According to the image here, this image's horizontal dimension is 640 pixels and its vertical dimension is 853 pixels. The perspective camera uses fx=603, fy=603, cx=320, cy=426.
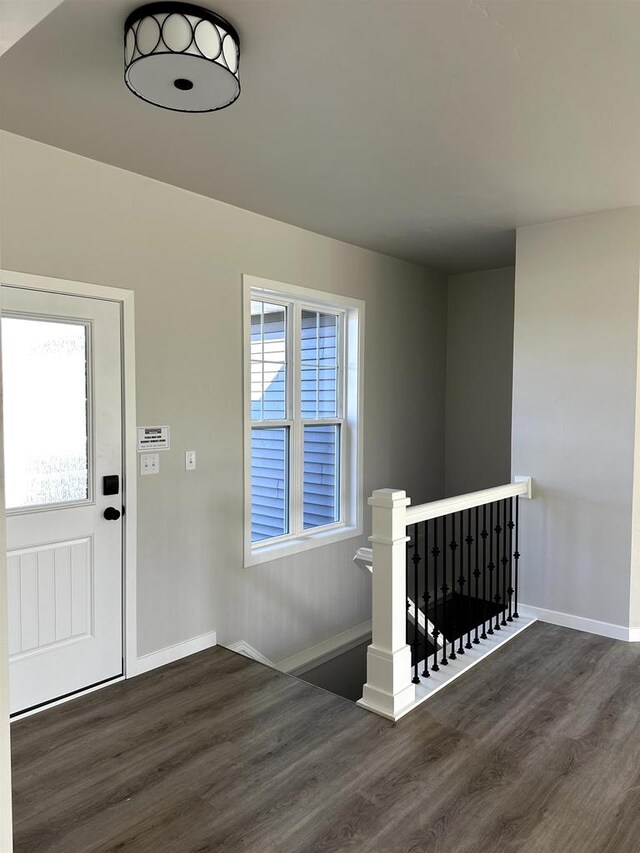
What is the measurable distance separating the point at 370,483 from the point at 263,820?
114 inches

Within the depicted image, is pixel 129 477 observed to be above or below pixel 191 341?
below

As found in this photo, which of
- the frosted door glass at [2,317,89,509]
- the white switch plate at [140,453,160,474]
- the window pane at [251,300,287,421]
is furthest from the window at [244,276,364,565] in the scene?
the frosted door glass at [2,317,89,509]

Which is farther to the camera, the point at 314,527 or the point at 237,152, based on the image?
the point at 314,527

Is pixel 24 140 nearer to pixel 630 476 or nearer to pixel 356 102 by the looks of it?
pixel 356 102

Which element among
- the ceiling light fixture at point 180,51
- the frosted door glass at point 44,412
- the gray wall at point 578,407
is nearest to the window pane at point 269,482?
the frosted door glass at point 44,412

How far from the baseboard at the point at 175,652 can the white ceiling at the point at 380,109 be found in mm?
2528

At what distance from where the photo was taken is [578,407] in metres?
3.79

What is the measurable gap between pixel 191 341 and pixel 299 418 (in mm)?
1104

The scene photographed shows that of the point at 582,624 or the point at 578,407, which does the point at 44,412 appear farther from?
the point at 582,624

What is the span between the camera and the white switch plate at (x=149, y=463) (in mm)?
3191

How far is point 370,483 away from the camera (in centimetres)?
476

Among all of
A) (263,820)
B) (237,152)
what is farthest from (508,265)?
(263,820)

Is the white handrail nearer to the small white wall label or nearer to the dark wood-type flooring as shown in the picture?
the dark wood-type flooring

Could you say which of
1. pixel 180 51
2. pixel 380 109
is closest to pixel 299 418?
pixel 380 109
